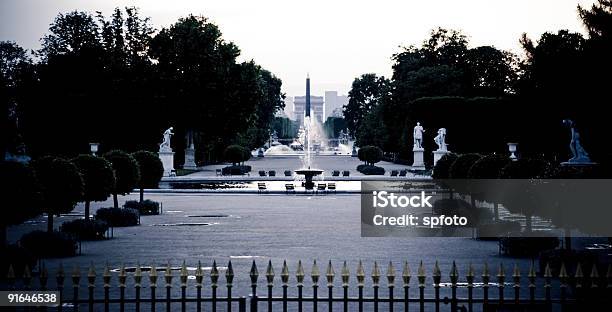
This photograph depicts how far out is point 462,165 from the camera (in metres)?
37.6

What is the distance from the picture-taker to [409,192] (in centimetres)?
5500

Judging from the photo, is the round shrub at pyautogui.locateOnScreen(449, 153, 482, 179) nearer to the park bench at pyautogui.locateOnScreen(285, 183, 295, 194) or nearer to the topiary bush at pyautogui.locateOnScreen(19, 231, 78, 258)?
the topiary bush at pyautogui.locateOnScreen(19, 231, 78, 258)

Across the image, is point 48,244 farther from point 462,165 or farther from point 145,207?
point 145,207

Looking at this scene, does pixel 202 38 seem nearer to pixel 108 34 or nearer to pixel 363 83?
pixel 108 34

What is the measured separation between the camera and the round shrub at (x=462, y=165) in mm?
37094

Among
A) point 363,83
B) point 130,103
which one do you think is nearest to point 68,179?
point 130,103

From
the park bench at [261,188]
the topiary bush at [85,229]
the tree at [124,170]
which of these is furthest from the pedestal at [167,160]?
the topiary bush at [85,229]

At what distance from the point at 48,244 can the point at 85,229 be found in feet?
17.6

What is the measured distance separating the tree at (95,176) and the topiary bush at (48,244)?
5.52 metres

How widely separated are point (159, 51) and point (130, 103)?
7.72m

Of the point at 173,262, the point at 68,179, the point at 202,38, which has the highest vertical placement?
the point at 202,38

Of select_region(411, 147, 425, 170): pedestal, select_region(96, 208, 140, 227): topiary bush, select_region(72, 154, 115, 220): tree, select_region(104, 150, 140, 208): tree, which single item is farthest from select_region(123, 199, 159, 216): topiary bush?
select_region(411, 147, 425, 170): pedestal

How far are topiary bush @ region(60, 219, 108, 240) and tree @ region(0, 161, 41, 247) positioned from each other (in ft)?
28.4

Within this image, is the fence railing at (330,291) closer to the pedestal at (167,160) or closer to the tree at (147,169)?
the tree at (147,169)
